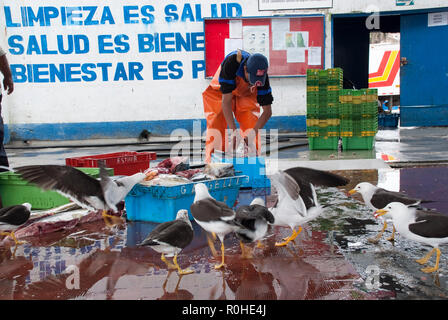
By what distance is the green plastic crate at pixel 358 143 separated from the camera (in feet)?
29.4

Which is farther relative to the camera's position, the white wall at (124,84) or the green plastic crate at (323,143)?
the white wall at (124,84)

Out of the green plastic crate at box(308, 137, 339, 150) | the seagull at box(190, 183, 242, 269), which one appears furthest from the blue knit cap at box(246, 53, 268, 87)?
the green plastic crate at box(308, 137, 339, 150)

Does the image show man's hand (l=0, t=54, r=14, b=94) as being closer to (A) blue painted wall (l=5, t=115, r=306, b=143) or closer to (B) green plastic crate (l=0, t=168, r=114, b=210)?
(B) green plastic crate (l=0, t=168, r=114, b=210)

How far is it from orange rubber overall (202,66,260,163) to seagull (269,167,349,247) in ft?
10.1

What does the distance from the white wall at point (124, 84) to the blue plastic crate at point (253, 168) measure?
23.2 ft

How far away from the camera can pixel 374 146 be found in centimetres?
943

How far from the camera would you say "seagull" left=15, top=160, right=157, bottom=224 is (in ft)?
11.7

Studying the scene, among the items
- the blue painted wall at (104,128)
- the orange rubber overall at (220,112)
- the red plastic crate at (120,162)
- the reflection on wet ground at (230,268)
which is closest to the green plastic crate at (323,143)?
the orange rubber overall at (220,112)

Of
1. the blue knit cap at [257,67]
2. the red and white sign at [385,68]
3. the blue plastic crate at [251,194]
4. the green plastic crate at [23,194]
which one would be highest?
the red and white sign at [385,68]

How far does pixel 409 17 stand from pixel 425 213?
11371mm

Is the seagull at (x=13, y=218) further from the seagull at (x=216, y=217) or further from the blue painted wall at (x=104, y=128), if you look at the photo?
the blue painted wall at (x=104, y=128)

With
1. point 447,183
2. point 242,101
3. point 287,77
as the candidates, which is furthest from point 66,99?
point 447,183

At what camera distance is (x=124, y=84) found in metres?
12.2
